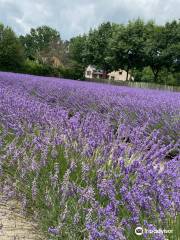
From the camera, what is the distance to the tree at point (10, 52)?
29.2m

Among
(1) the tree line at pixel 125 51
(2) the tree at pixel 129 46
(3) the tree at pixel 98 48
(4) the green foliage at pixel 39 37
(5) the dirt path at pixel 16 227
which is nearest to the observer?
(5) the dirt path at pixel 16 227

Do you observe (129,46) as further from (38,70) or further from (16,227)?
(16,227)

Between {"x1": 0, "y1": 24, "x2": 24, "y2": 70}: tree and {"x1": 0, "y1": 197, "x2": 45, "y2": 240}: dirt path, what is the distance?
90.5 feet

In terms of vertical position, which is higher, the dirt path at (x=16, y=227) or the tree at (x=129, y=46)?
the tree at (x=129, y=46)

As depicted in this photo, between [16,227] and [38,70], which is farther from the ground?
[16,227]

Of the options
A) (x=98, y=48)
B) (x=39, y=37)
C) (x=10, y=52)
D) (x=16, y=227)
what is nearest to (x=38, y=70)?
(x=10, y=52)

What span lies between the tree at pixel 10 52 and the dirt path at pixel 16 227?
2760 cm

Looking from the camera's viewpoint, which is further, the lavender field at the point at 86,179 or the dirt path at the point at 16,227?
the dirt path at the point at 16,227

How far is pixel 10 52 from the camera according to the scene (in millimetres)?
29172

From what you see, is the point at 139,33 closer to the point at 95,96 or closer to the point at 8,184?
the point at 95,96

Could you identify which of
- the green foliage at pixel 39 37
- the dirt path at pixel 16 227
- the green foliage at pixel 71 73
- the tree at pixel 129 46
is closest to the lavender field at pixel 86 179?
the dirt path at pixel 16 227

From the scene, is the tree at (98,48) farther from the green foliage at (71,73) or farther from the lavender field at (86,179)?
the lavender field at (86,179)

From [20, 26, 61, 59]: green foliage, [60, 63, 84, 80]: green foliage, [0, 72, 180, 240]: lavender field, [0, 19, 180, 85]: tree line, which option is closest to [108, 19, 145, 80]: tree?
[0, 19, 180, 85]: tree line

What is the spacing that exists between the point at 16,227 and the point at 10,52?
28.1 m
